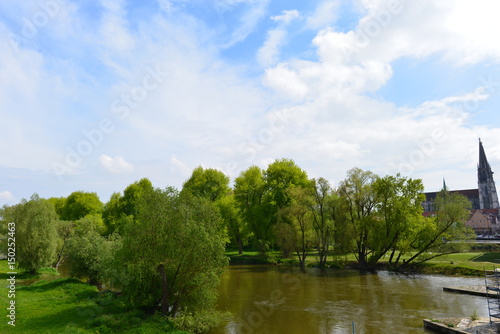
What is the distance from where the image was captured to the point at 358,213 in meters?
54.5

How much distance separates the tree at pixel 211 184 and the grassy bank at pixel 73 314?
147 feet

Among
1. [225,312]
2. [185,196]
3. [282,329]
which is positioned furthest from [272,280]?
[185,196]

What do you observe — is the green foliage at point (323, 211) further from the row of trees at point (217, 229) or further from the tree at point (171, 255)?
the tree at point (171, 255)

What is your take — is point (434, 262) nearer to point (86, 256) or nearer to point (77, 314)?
point (86, 256)

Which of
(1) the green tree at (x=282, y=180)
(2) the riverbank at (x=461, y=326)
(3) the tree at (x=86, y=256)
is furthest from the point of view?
(1) the green tree at (x=282, y=180)

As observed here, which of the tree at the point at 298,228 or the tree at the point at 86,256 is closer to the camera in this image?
the tree at the point at 86,256

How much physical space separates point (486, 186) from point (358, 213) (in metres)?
134

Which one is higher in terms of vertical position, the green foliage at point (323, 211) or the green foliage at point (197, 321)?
the green foliage at point (323, 211)

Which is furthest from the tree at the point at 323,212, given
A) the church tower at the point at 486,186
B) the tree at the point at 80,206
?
the church tower at the point at 486,186

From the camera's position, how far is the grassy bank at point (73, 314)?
20.9 m

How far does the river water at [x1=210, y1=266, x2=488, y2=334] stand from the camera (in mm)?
24219

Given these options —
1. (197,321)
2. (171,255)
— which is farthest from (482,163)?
(171,255)

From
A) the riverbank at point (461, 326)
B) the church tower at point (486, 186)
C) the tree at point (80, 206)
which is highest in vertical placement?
the church tower at point (486, 186)

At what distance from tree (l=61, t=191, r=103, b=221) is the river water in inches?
2665
